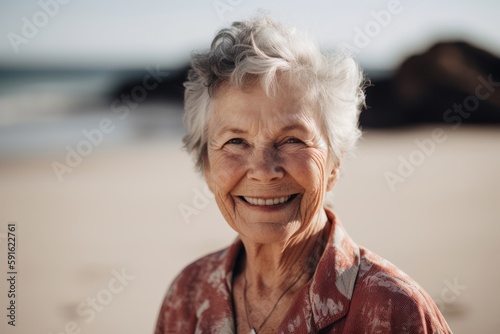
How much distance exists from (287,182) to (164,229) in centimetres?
569

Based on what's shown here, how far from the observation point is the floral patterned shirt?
2.11m

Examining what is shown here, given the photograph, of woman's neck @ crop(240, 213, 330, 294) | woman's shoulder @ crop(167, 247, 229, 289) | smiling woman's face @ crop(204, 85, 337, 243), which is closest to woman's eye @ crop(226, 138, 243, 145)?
smiling woman's face @ crop(204, 85, 337, 243)

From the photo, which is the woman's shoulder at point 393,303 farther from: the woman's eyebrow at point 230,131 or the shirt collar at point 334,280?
the woman's eyebrow at point 230,131

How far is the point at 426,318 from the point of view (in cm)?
211

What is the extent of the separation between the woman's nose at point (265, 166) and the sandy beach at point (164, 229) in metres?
2.22

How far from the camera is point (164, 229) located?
7.81 m

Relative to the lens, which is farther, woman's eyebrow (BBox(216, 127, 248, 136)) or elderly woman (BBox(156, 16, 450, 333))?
woman's eyebrow (BBox(216, 127, 248, 136))

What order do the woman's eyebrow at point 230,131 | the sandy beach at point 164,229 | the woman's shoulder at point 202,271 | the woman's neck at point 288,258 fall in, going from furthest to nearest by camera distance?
the sandy beach at point 164,229 < the woman's shoulder at point 202,271 < the woman's neck at point 288,258 < the woman's eyebrow at point 230,131

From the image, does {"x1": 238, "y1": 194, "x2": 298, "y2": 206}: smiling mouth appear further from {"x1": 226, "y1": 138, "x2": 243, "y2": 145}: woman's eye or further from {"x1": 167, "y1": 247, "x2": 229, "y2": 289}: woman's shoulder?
{"x1": 167, "y1": 247, "x2": 229, "y2": 289}: woman's shoulder

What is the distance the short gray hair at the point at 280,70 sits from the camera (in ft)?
7.49

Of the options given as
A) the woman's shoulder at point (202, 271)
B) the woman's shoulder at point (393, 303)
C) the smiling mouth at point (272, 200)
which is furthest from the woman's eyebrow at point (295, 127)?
the woman's shoulder at point (202, 271)

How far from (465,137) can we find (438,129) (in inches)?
82.7

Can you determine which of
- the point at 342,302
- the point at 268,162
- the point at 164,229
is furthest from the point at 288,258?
the point at 164,229

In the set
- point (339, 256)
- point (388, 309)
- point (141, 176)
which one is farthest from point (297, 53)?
point (141, 176)
